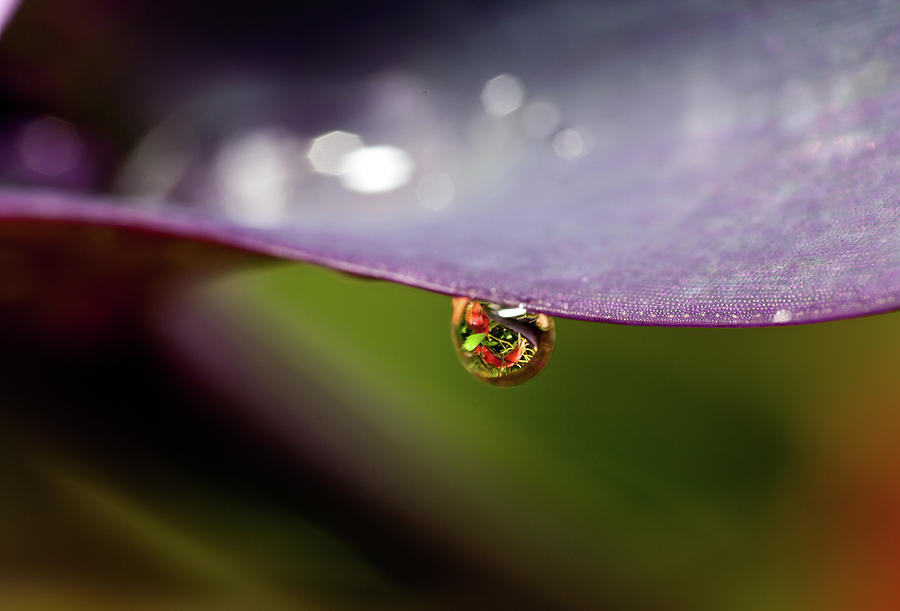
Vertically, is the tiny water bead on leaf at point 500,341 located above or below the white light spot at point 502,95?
below

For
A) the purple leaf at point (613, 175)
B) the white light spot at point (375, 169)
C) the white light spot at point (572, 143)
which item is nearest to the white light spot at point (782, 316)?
the purple leaf at point (613, 175)

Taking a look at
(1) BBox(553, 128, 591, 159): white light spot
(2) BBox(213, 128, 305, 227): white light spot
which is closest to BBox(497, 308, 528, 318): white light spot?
(1) BBox(553, 128, 591, 159): white light spot

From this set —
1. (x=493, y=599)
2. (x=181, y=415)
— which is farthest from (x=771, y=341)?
(x=181, y=415)

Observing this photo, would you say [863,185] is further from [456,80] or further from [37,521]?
[37,521]

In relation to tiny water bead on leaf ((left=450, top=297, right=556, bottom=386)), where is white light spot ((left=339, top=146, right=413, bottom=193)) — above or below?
above

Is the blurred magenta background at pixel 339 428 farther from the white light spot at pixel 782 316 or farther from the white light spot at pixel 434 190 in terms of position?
the white light spot at pixel 782 316

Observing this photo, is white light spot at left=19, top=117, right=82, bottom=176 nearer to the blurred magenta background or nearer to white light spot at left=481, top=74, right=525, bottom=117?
the blurred magenta background
